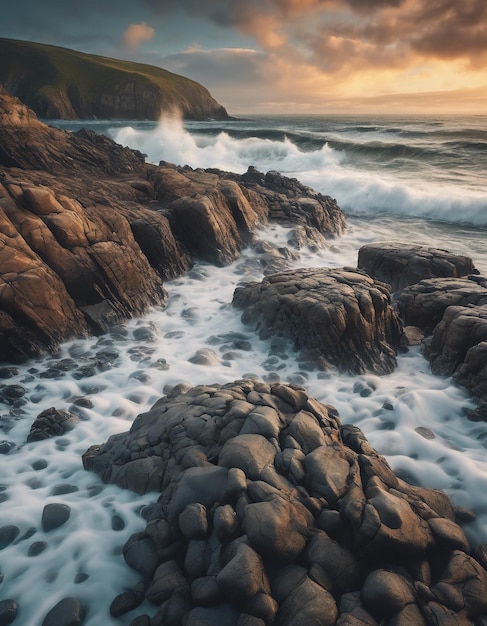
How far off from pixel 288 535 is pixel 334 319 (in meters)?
5.56

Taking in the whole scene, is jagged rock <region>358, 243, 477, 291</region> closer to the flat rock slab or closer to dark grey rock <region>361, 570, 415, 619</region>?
the flat rock slab

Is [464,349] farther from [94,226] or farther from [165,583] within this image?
[94,226]

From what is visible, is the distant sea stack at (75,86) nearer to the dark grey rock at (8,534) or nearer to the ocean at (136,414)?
the ocean at (136,414)

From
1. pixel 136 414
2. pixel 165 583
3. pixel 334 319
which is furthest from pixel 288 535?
pixel 334 319

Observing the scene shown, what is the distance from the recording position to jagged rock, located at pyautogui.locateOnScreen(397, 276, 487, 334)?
939cm

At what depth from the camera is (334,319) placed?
340 inches

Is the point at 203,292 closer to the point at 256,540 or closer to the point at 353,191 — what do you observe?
the point at 256,540

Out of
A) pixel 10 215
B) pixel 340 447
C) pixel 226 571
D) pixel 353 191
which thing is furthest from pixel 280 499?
pixel 353 191

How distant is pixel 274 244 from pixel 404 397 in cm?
1004

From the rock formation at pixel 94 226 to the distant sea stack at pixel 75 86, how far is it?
109679 millimetres

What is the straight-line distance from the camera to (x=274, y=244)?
16188 millimetres

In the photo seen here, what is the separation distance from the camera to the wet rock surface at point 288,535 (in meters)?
3.31

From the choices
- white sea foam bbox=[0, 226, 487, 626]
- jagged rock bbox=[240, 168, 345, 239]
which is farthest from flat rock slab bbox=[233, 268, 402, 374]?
jagged rock bbox=[240, 168, 345, 239]

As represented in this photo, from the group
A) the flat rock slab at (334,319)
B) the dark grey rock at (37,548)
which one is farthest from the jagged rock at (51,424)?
the flat rock slab at (334,319)
